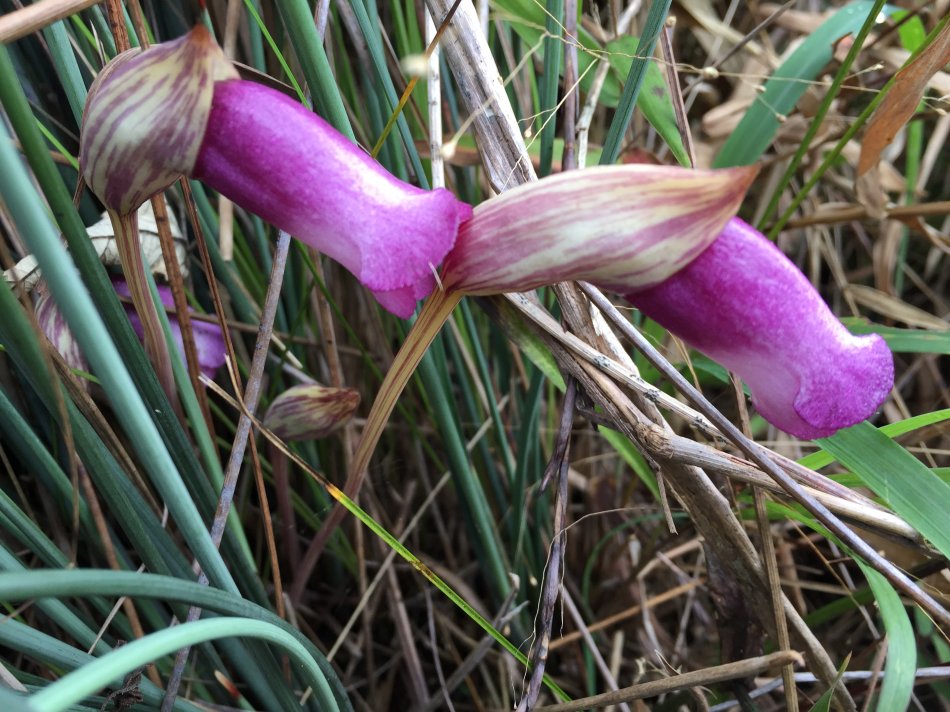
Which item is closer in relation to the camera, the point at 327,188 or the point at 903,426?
the point at 327,188

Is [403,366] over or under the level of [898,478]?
over

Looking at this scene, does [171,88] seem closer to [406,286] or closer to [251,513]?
[406,286]

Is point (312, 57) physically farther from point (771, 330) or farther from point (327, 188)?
point (771, 330)

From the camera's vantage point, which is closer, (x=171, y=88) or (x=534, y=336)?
(x=171, y=88)

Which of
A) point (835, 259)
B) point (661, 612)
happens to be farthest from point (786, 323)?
point (835, 259)

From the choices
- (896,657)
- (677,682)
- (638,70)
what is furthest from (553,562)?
(638,70)

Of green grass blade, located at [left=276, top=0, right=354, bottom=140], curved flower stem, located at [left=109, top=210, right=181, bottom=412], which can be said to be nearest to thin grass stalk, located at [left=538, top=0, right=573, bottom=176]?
green grass blade, located at [left=276, top=0, right=354, bottom=140]

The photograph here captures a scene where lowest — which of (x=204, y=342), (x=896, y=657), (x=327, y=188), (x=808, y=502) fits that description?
(x=896, y=657)

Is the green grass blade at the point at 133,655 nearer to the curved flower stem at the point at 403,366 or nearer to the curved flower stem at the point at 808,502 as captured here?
the curved flower stem at the point at 403,366
